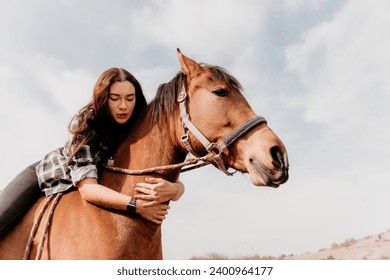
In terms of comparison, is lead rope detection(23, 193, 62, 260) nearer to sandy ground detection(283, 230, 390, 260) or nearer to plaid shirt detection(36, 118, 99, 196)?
plaid shirt detection(36, 118, 99, 196)

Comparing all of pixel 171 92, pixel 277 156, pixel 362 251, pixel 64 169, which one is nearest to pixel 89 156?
pixel 64 169

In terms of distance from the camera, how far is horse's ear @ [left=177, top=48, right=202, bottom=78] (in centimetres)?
380

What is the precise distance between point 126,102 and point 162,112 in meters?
0.38

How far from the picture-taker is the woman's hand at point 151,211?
3236mm

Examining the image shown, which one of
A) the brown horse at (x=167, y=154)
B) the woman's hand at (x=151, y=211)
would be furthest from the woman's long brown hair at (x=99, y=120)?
the woman's hand at (x=151, y=211)

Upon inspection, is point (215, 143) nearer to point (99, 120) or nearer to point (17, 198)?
point (99, 120)

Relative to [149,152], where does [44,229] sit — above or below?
below

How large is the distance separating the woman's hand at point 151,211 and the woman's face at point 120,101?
96cm

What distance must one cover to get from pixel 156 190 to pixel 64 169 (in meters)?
1.02

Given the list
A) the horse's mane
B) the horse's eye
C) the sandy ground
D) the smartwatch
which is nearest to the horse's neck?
the horse's mane

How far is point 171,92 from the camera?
3777 mm

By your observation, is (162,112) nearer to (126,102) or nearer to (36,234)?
(126,102)

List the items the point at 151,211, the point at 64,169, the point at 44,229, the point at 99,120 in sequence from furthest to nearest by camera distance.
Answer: the point at 99,120
the point at 64,169
the point at 44,229
the point at 151,211
